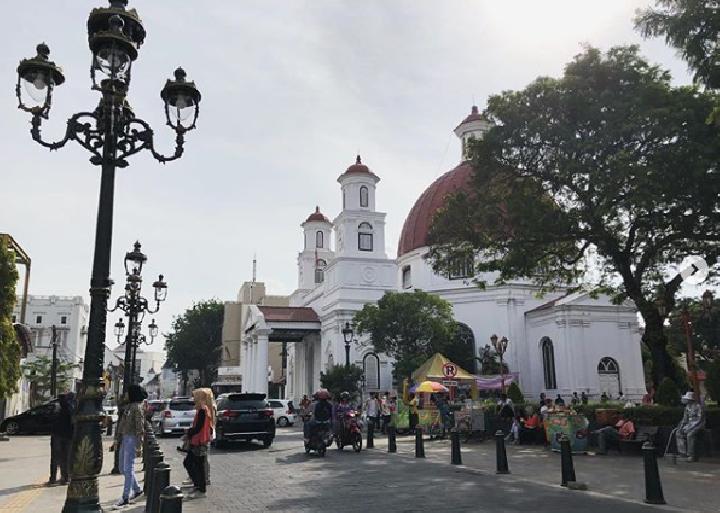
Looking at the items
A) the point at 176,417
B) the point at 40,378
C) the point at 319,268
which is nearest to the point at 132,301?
the point at 176,417

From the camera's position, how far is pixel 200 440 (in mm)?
10227

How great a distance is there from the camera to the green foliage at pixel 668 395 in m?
17.6

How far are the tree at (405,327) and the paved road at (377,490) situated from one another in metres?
21.7

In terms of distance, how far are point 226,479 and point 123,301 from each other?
7009 millimetres

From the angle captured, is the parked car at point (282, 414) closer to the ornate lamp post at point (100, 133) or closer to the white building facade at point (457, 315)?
the white building facade at point (457, 315)

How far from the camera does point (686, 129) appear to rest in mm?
16672

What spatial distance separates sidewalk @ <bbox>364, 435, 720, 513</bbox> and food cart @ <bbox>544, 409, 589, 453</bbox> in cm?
33

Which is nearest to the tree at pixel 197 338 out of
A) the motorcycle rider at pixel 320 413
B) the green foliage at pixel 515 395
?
the green foliage at pixel 515 395

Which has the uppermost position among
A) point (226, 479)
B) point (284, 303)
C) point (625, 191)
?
point (284, 303)

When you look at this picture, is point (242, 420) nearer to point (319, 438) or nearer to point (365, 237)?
point (319, 438)

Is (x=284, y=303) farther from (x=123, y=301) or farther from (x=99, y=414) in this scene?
(x=99, y=414)

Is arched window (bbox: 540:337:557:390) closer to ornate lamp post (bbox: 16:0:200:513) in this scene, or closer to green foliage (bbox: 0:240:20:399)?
green foliage (bbox: 0:240:20:399)

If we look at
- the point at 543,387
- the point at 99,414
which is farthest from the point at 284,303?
the point at 99,414

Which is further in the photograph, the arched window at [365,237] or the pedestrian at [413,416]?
the arched window at [365,237]
